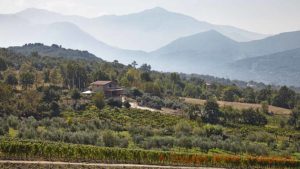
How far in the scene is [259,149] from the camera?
61.2 m

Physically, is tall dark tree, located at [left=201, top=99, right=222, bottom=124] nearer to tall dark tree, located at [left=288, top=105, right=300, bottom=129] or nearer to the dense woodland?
the dense woodland

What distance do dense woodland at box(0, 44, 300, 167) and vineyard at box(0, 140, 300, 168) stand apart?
6.11m

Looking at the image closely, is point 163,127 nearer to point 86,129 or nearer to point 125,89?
point 86,129

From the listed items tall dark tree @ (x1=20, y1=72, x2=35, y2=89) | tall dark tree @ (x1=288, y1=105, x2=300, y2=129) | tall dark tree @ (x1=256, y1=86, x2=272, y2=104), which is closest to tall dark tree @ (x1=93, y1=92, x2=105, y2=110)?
tall dark tree @ (x1=20, y1=72, x2=35, y2=89)

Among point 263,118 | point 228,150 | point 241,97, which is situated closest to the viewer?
point 228,150

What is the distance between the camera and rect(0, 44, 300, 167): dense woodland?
58.2 meters

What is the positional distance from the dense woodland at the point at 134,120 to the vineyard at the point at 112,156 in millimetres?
6113

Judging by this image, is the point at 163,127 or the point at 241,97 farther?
the point at 241,97

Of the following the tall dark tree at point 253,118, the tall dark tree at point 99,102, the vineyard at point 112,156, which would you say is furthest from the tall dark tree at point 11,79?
the vineyard at point 112,156

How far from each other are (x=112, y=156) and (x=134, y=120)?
35.8 m

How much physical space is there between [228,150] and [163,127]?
57.4 ft

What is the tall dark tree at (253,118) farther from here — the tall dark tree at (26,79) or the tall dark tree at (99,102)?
the tall dark tree at (26,79)

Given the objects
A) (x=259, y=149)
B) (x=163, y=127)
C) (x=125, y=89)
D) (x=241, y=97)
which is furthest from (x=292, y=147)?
(x=241, y=97)

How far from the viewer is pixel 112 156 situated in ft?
145
